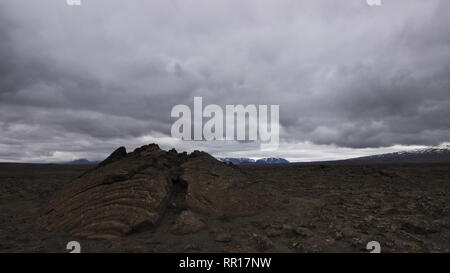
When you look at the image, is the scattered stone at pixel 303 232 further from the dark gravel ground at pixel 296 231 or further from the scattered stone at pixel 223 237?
the scattered stone at pixel 223 237

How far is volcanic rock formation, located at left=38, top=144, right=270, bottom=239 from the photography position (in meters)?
12.3

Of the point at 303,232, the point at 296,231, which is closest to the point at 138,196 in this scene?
the point at 296,231

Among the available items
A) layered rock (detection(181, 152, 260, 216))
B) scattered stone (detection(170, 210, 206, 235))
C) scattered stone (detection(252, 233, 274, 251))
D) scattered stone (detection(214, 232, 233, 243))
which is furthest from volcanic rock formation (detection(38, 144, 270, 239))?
scattered stone (detection(252, 233, 274, 251))

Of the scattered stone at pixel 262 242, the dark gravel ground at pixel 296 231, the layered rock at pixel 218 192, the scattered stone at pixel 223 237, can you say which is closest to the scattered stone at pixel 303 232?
the dark gravel ground at pixel 296 231

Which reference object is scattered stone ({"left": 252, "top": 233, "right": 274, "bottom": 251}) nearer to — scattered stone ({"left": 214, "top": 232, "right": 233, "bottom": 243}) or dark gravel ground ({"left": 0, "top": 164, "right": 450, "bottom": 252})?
dark gravel ground ({"left": 0, "top": 164, "right": 450, "bottom": 252})

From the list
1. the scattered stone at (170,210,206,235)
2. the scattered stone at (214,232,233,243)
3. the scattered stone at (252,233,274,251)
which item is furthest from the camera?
the scattered stone at (170,210,206,235)

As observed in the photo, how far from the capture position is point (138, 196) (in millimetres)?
13453

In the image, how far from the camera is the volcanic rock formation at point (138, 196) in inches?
485

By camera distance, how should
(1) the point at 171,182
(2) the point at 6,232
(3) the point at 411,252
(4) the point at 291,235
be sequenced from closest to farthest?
(3) the point at 411,252
(4) the point at 291,235
(2) the point at 6,232
(1) the point at 171,182
